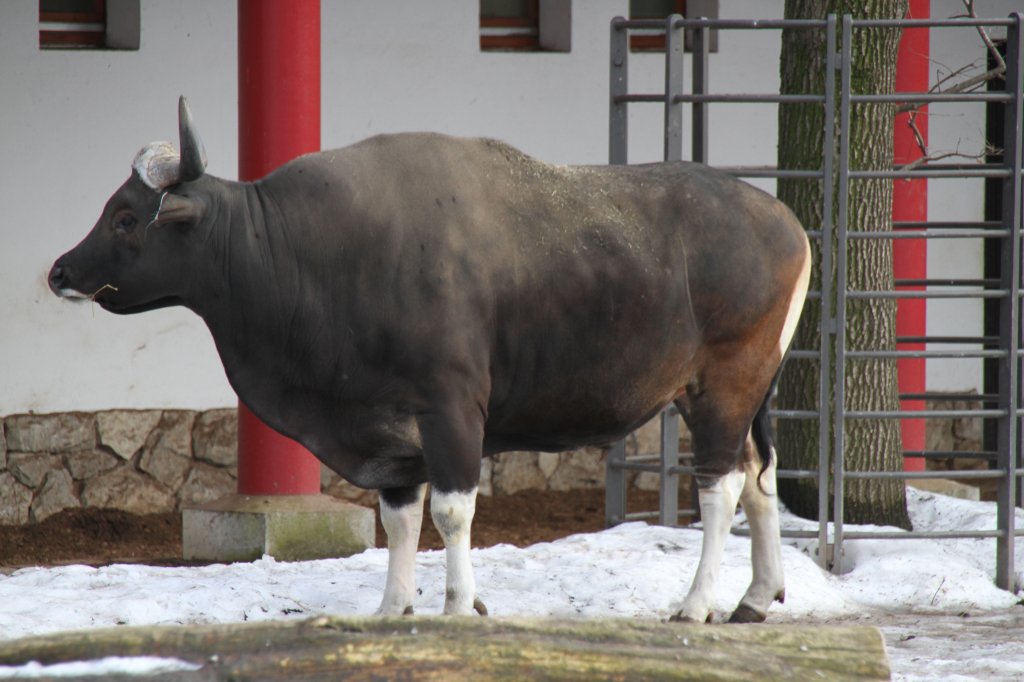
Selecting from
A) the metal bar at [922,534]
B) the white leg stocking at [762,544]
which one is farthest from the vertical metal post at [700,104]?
the white leg stocking at [762,544]

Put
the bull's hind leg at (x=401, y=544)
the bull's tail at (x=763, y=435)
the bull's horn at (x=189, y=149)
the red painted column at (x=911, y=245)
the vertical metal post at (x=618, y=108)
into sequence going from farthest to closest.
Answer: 1. the red painted column at (x=911, y=245)
2. the vertical metal post at (x=618, y=108)
3. the bull's tail at (x=763, y=435)
4. the bull's hind leg at (x=401, y=544)
5. the bull's horn at (x=189, y=149)

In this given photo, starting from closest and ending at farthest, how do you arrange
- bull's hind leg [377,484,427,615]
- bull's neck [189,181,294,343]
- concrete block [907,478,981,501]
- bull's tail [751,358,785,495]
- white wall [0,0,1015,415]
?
bull's neck [189,181,294,343] < bull's hind leg [377,484,427,615] < bull's tail [751,358,785,495] < white wall [0,0,1015,415] < concrete block [907,478,981,501]

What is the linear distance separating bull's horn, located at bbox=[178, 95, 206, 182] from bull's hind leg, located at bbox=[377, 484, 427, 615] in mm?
1357

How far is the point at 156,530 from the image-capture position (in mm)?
9633

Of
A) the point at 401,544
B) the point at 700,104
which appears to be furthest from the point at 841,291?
the point at 401,544

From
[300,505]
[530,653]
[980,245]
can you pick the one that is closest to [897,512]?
[300,505]

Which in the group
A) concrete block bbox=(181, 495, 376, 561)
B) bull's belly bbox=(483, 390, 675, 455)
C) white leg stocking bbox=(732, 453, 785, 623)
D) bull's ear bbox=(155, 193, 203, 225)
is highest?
bull's ear bbox=(155, 193, 203, 225)

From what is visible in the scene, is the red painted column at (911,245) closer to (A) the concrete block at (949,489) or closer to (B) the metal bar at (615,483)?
(A) the concrete block at (949,489)

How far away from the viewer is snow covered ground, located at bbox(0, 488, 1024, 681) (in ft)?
20.4

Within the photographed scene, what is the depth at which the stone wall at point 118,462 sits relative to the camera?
9.55 m

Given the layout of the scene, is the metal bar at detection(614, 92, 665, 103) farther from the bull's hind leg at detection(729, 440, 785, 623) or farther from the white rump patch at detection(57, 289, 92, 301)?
the white rump patch at detection(57, 289, 92, 301)

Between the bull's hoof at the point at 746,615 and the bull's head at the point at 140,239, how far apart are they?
2.51 meters

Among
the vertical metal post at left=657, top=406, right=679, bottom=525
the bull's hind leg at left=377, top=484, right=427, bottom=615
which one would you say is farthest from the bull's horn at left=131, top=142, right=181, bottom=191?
the vertical metal post at left=657, top=406, right=679, bottom=525

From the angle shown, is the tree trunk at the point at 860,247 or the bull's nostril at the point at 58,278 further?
the tree trunk at the point at 860,247
